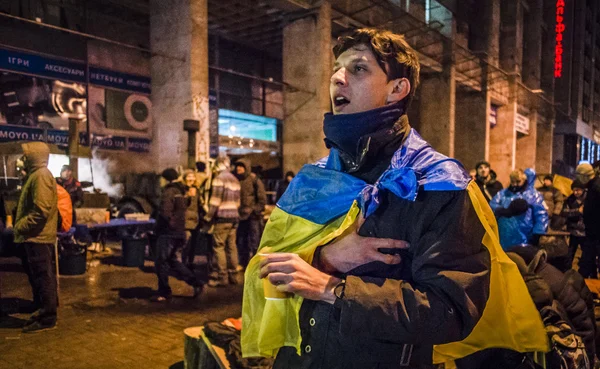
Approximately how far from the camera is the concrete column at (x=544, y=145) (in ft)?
108

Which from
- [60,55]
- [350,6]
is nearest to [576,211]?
[350,6]

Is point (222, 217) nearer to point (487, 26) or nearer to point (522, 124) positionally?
point (487, 26)

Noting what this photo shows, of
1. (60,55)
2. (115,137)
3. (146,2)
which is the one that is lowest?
(115,137)

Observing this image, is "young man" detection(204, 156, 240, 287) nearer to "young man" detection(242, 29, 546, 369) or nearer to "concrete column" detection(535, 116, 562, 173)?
"young man" detection(242, 29, 546, 369)

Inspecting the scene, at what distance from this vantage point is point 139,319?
5.98m

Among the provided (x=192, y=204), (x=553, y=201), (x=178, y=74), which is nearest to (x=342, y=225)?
(x=192, y=204)

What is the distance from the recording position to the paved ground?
466cm

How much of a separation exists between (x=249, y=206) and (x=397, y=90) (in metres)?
7.53

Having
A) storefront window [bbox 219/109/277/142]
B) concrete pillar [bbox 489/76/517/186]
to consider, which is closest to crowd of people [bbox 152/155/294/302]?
storefront window [bbox 219/109/277/142]

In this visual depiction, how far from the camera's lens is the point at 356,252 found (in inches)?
55.7

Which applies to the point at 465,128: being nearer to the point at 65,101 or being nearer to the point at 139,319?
the point at 65,101

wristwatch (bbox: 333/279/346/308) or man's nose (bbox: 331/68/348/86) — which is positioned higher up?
man's nose (bbox: 331/68/348/86)

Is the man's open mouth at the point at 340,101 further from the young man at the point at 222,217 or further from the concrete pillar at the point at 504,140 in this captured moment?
the concrete pillar at the point at 504,140

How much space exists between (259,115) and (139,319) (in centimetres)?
1448
